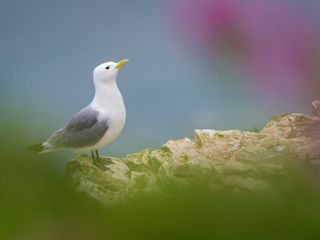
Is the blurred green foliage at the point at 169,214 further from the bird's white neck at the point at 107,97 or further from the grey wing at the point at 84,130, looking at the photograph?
the bird's white neck at the point at 107,97

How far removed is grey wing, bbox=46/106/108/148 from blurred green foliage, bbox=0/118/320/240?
108 inches

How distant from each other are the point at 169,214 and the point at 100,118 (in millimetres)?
2922

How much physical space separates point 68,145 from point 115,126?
0.34 meters

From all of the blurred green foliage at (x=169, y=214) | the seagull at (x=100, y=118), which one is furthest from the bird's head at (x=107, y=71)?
the blurred green foliage at (x=169, y=214)

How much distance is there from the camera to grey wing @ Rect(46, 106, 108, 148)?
346 centimetres

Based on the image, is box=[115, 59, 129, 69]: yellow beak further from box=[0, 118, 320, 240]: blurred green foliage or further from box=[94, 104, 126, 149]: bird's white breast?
box=[0, 118, 320, 240]: blurred green foliage

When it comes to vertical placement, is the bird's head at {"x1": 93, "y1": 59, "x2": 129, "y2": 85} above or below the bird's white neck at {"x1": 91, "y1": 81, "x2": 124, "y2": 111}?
above

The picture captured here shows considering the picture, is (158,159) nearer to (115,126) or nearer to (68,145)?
(115,126)

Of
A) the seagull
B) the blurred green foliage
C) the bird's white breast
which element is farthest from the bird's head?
the blurred green foliage

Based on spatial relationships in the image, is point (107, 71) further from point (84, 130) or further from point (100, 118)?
point (84, 130)

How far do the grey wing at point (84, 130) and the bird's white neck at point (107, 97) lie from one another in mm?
72

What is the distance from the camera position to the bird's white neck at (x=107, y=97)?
3.59m

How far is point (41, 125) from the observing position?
3.12 feet

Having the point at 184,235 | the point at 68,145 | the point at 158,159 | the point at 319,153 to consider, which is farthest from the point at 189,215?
the point at 158,159
